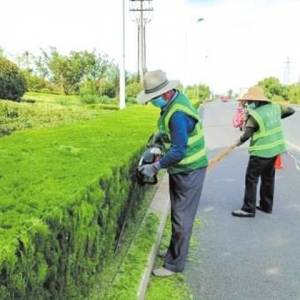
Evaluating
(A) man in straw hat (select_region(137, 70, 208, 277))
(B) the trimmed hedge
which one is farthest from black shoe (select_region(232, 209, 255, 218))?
(A) man in straw hat (select_region(137, 70, 208, 277))

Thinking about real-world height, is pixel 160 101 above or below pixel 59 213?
above

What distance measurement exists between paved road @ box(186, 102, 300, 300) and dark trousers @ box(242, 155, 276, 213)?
0.16 metres

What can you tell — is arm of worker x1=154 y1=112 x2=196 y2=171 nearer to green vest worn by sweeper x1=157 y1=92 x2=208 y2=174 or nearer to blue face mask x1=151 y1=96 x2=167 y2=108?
green vest worn by sweeper x1=157 y1=92 x2=208 y2=174

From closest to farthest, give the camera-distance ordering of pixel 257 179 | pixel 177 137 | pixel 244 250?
pixel 177 137 → pixel 244 250 → pixel 257 179

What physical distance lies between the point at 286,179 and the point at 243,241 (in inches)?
146

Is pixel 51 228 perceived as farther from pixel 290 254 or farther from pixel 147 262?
pixel 290 254

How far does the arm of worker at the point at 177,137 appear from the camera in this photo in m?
3.66

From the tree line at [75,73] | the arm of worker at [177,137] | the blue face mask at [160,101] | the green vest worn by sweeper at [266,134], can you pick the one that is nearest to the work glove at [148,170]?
the arm of worker at [177,137]

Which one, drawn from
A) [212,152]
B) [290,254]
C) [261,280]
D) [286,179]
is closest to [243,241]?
[290,254]

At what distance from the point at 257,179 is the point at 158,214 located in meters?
1.30

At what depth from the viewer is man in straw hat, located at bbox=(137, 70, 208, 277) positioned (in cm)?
370

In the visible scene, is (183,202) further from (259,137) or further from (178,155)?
(259,137)

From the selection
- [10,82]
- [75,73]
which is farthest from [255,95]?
[75,73]

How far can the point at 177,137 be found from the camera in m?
3.68
